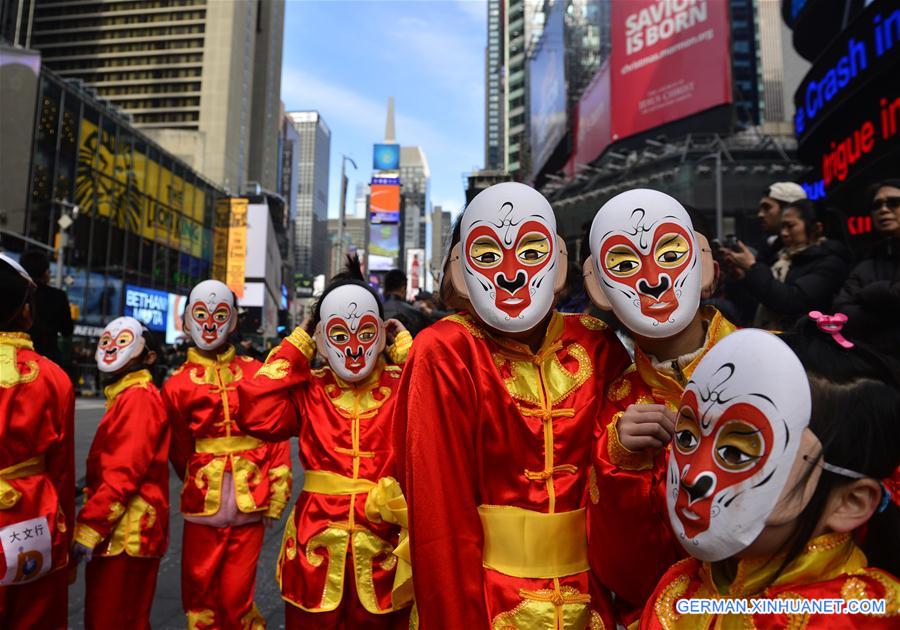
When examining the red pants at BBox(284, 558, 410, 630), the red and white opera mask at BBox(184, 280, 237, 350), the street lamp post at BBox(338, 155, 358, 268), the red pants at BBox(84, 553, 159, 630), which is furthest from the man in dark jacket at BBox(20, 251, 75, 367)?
the street lamp post at BBox(338, 155, 358, 268)

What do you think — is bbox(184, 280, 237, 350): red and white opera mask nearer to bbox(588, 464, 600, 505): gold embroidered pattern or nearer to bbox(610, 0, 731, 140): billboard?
bbox(588, 464, 600, 505): gold embroidered pattern

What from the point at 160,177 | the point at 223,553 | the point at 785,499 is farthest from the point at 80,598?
the point at 160,177

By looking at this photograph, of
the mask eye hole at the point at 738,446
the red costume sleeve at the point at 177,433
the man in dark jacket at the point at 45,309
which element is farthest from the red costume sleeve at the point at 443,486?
the man in dark jacket at the point at 45,309

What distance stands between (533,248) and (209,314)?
2795 mm

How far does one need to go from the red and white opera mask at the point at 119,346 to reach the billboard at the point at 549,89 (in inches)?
1541

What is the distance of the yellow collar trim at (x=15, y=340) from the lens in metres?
3.03

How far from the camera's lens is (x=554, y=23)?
43.9 m

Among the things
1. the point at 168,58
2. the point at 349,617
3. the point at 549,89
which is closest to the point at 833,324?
the point at 349,617

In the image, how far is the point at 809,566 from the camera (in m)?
1.21

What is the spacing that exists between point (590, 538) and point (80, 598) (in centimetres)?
435

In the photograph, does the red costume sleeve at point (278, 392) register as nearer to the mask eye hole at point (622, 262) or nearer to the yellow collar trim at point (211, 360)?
the yellow collar trim at point (211, 360)

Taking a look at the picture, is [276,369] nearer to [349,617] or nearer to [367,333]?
[367,333]

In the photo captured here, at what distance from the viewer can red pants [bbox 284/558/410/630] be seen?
3.02 m

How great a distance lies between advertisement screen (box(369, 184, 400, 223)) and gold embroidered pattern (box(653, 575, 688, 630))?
38822mm
